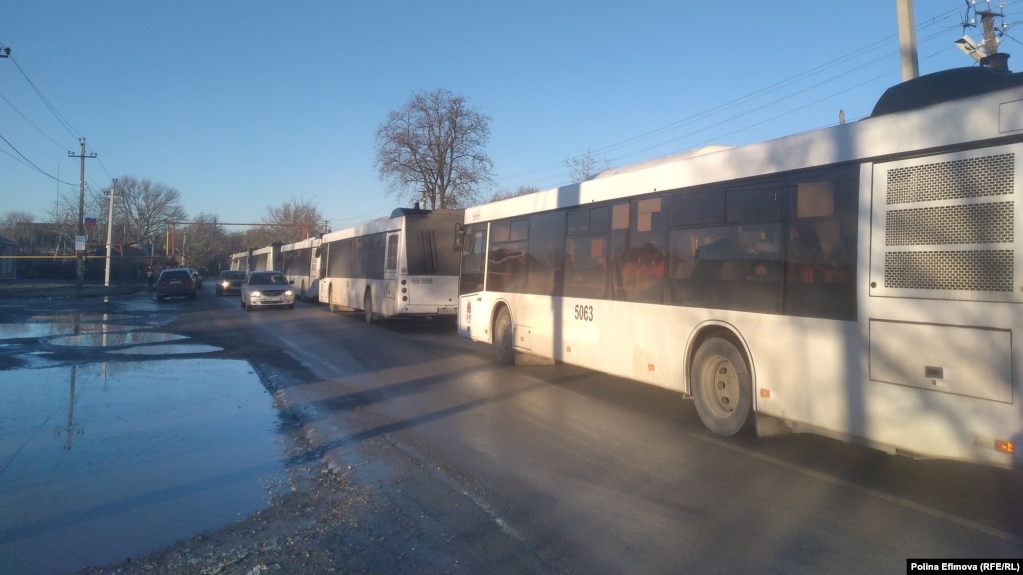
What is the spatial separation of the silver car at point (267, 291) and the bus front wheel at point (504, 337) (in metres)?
18.3

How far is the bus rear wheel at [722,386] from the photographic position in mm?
7422

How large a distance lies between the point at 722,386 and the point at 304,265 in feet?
112

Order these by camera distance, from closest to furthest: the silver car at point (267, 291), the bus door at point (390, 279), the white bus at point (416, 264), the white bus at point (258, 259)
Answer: the white bus at point (416, 264), the bus door at point (390, 279), the silver car at point (267, 291), the white bus at point (258, 259)

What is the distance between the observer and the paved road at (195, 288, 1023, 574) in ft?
15.2

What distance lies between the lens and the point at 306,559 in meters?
4.51

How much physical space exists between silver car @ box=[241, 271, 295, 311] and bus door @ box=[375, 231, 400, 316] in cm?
973

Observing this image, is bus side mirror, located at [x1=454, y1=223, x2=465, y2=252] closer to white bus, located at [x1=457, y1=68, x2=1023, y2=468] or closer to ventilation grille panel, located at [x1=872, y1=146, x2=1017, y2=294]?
white bus, located at [x1=457, y1=68, x2=1023, y2=468]

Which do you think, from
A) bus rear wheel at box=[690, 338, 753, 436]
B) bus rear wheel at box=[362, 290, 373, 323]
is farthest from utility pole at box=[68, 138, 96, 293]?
bus rear wheel at box=[690, 338, 753, 436]

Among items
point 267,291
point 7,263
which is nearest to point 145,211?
point 7,263

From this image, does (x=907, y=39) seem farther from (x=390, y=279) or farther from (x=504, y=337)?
(x=390, y=279)

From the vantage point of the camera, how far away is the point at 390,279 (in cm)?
2081

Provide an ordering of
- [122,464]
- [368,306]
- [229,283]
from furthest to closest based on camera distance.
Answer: [229,283], [368,306], [122,464]

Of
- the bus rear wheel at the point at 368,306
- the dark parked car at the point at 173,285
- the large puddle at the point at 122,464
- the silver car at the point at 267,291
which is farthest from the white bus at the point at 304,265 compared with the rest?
the large puddle at the point at 122,464

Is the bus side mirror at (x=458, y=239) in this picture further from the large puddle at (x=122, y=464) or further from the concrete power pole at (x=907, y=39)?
the concrete power pole at (x=907, y=39)
